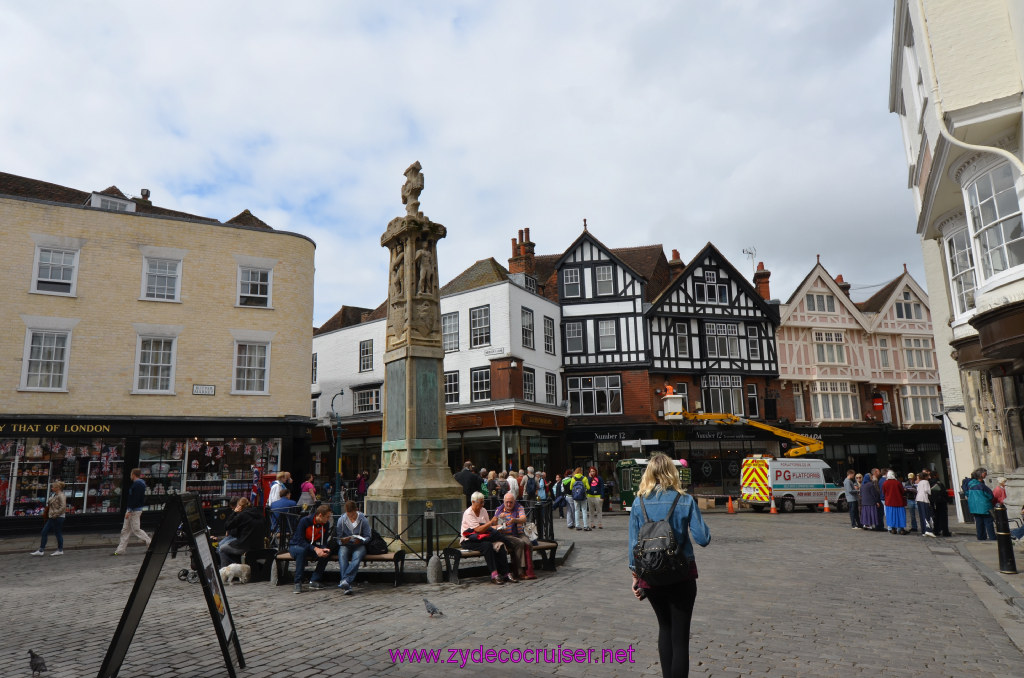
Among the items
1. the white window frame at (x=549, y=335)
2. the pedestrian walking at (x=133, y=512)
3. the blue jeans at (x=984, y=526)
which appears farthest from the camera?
the white window frame at (x=549, y=335)

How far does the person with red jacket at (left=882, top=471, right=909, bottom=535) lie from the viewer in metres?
17.5

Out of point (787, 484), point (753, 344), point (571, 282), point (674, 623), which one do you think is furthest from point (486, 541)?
point (753, 344)

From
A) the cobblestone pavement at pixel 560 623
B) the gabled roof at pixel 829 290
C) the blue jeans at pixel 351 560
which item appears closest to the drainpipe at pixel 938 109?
the cobblestone pavement at pixel 560 623

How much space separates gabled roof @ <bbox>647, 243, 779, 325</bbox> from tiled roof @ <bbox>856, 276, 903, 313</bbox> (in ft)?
26.2

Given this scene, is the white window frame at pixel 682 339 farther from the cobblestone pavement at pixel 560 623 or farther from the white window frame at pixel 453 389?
the cobblestone pavement at pixel 560 623

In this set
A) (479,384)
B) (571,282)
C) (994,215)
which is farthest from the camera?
(571,282)

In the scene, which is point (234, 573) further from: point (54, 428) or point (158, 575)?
point (54, 428)

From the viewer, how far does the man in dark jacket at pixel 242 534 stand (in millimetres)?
10682

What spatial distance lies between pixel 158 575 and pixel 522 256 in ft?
103

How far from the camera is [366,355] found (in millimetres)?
36312

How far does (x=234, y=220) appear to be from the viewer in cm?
2745

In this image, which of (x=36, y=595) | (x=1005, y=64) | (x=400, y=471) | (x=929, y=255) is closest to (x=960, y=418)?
(x=929, y=255)

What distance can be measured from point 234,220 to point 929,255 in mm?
24955

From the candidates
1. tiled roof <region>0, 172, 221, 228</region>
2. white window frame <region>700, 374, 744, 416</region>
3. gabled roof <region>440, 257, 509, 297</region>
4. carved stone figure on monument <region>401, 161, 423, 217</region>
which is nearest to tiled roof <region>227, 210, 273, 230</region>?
tiled roof <region>0, 172, 221, 228</region>
